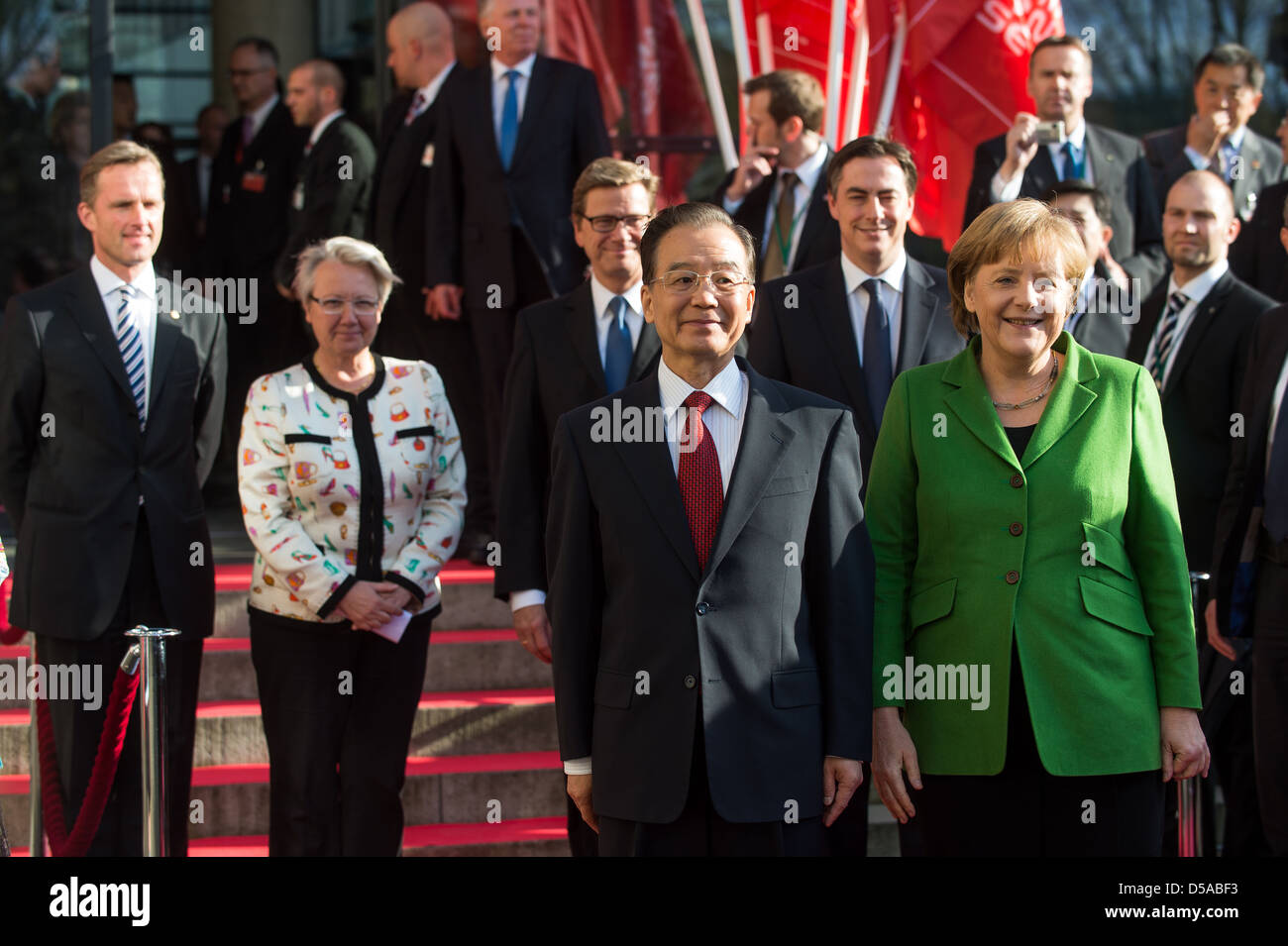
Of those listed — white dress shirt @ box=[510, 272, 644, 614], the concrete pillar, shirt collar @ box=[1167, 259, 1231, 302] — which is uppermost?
the concrete pillar

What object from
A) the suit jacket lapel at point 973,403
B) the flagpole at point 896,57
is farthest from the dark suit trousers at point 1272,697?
the flagpole at point 896,57

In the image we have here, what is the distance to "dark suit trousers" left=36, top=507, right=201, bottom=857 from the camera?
509 cm

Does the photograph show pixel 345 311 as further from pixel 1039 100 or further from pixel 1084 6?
pixel 1084 6

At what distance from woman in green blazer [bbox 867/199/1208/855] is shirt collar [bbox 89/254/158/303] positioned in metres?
2.81

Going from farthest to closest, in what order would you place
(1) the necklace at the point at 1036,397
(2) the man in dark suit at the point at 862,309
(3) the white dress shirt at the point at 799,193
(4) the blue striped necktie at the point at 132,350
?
(3) the white dress shirt at the point at 799,193 < (4) the blue striped necktie at the point at 132,350 < (2) the man in dark suit at the point at 862,309 < (1) the necklace at the point at 1036,397

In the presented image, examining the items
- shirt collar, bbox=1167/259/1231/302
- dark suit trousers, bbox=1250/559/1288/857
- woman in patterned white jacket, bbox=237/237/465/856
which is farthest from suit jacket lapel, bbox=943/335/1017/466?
shirt collar, bbox=1167/259/1231/302

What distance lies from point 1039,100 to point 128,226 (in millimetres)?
3714

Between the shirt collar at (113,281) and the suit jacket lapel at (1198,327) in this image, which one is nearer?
the shirt collar at (113,281)

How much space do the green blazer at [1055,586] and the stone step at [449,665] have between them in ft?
9.99

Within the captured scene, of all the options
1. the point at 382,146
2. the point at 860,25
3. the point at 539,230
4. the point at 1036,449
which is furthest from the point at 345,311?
the point at 860,25

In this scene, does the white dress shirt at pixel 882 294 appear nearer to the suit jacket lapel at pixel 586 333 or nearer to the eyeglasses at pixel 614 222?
the eyeglasses at pixel 614 222

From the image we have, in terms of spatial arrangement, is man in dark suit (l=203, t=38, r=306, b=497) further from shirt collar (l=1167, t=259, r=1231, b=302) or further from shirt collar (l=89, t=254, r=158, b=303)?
shirt collar (l=1167, t=259, r=1231, b=302)

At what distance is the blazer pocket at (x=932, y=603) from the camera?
363cm

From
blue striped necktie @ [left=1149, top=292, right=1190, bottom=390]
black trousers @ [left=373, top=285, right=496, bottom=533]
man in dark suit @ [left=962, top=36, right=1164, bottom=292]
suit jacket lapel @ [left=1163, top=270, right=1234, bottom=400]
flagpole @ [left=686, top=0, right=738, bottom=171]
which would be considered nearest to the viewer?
suit jacket lapel @ [left=1163, top=270, right=1234, bottom=400]
